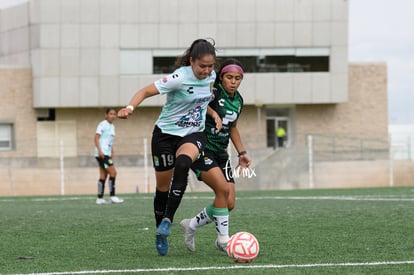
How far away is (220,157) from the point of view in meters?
8.89

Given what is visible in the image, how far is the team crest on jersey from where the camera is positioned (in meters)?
8.40

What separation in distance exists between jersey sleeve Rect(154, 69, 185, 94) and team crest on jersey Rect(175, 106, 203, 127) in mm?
299

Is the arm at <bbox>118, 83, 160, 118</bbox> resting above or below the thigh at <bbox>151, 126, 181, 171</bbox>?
above

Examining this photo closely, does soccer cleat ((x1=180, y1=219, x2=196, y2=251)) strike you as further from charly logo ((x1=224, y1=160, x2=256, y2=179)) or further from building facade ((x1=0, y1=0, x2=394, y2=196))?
building facade ((x1=0, y1=0, x2=394, y2=196))

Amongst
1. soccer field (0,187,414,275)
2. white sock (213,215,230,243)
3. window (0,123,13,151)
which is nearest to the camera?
soccer field (0,187,414,275)

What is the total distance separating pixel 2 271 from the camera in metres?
7.12

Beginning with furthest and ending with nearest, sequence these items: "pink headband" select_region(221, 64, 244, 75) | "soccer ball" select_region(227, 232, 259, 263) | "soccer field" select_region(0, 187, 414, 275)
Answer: "pink headband" select_region(221, 64, 244, 75) → "soccer ball" select_region(227, 232, 259, 263) → "soccer field" select_region(0, 187, 414, 275)

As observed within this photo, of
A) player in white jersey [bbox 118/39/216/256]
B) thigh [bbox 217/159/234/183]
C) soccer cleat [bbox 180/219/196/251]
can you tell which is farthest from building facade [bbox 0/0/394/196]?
player in white jersey [bbox 118/39/216/256]

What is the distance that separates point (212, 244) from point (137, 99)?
2155 millimetres

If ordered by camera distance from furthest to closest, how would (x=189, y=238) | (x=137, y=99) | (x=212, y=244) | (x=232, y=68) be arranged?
1. (x=212, y=244)
2. (x=232, y=68)
3. (x=189, y=238)
4. (x=137, y=99)

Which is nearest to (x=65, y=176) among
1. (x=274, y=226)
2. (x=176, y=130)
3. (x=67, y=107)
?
(x=67, y=107)

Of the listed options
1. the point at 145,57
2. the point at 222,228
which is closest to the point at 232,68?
the point at 222,228

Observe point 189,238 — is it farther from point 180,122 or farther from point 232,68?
point 232,68

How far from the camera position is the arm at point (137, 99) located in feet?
Result: 24.6
